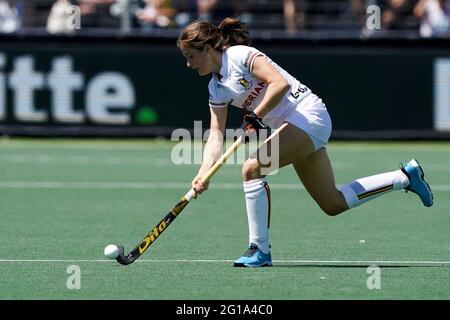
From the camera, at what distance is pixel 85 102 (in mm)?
18812

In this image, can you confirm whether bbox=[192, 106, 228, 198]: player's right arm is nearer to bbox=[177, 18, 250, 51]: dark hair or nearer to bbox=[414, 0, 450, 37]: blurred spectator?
bbox=[177, 18, 250, 51]: dark hair

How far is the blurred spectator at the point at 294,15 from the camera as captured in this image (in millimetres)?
19406

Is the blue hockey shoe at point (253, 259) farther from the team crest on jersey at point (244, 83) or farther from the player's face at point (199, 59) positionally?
the player's face at point (199, 59)

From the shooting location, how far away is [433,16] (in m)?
19.4

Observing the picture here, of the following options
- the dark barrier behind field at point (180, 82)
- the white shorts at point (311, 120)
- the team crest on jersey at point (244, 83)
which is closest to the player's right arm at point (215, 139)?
the team crest on jersey at point (244, 83)

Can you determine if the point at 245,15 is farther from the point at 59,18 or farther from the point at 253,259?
the point at 253,259

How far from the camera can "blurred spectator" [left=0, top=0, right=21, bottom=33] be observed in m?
19.4

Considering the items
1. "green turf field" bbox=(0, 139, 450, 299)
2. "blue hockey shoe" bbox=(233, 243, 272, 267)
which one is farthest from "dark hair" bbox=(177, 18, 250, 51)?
"green turf field" bbox=(0, 139, 450, 299)

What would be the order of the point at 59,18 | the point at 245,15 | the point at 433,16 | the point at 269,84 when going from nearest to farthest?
1. the point at 269,84
2. the point at 59,18
3. the point at 433,16
4. the point at 245,15

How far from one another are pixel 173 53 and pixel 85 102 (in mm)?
1620

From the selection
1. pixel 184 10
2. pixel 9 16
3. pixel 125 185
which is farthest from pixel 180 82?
pixel 125 185

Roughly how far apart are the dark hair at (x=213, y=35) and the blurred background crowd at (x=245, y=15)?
11.1 metres

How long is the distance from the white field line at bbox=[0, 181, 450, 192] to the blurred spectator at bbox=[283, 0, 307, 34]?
577 centimetres

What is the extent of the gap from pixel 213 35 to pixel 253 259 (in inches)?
61.1
